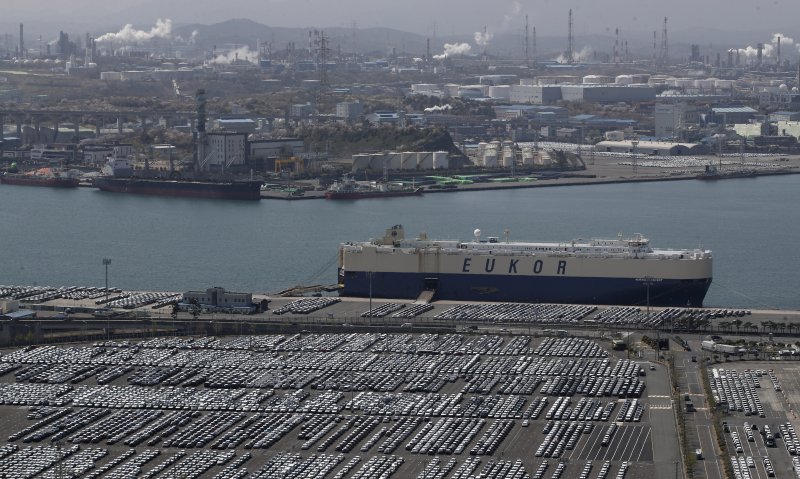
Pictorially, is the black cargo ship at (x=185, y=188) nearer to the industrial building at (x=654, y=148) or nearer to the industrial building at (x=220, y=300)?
the industrial building at (x=220, y=300)

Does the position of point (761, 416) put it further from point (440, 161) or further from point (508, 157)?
point (508, 157)

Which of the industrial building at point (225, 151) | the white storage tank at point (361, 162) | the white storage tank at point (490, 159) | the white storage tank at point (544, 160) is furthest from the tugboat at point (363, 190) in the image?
the white storage tank at point (544, 160)

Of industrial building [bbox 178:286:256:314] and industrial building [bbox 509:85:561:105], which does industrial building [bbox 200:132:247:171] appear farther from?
industrial building [bbox 509:85:561:105]

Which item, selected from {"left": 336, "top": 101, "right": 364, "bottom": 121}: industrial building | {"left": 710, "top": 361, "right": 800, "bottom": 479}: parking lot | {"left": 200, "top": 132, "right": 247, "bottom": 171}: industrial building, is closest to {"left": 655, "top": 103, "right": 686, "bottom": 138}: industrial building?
{"left": 336, "top": 101, "right": 364, "bottom": 121}: industrial building

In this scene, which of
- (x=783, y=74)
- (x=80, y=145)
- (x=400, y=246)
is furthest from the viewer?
(x=783, y=74)

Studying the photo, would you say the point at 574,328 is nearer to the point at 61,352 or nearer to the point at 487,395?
the point at 487,395

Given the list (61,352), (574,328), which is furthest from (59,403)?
(574,328)
